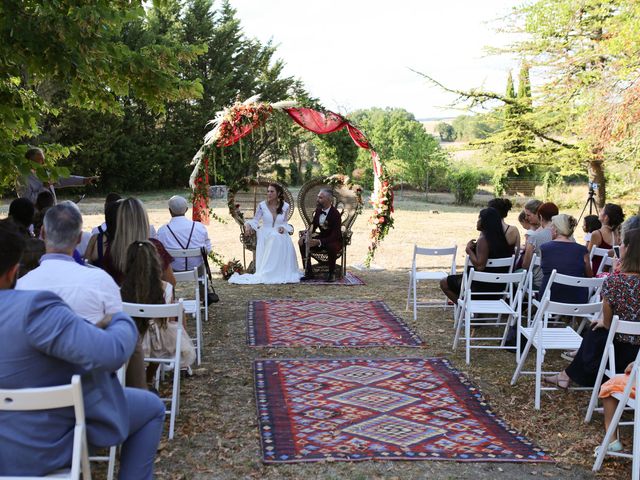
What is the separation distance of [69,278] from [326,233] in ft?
26.9

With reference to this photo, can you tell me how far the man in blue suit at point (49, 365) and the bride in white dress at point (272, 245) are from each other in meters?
8.02

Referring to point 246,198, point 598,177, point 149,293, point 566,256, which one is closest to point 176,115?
point 598,177

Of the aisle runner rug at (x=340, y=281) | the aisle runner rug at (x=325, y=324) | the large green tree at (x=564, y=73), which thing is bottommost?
the aisle runner rug at (x=325, y=324)

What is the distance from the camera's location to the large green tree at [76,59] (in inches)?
212

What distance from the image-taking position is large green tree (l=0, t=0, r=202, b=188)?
5.39 metres

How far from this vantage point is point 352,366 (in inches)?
251

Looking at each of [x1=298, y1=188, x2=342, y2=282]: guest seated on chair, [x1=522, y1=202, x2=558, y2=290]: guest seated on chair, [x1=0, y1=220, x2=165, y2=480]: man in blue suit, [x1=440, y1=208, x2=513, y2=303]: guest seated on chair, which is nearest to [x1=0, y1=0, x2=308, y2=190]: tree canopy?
[x1=298, y1=188, x2=342, y2=282]: guest seated on chair

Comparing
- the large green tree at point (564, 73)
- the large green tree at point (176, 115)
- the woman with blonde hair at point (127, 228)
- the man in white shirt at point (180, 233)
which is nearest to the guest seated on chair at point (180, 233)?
the man in white shirt at point (180, 233)

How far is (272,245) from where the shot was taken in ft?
36.3

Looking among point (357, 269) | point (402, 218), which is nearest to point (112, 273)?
point (357, 269)

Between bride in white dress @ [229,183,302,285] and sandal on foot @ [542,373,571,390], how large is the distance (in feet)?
18.9

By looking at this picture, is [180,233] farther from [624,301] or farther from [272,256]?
[624,301]

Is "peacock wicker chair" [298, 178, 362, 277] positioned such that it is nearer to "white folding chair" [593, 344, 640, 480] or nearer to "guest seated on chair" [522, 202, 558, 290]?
"guest seated on chair" [522, 202, 558, 290]

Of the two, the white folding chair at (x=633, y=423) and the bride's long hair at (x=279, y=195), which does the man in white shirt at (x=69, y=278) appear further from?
the bride's long hair at (x=279, y=195)
